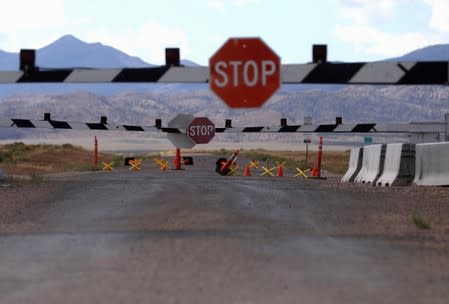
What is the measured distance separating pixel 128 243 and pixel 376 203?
753 centimetres

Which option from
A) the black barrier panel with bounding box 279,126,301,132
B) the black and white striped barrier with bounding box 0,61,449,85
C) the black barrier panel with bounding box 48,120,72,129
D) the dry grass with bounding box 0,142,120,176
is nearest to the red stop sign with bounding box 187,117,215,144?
the dry grass with bounding box 0,142,120,176

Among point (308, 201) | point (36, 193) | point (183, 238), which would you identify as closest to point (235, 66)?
point (183, 238)

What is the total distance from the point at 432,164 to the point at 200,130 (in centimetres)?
1620

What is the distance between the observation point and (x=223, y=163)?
37.3 meters

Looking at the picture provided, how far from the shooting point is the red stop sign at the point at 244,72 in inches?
503

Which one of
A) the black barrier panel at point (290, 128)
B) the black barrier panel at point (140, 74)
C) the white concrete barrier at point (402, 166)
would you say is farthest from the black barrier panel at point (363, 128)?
the black barrier panel at point (140, 74)

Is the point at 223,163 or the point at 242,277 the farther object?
the point at 223,163

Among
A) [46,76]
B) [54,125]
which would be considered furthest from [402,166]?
[54,125]

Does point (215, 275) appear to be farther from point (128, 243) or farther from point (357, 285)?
point (128, 243)

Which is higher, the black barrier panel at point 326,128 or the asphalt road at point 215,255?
the black barrier panel at point 326,128

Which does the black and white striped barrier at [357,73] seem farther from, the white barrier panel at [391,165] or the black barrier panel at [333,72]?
the white barrier panel at [391,165]

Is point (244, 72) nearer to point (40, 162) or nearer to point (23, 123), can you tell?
point (23, 123)

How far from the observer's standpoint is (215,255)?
1012 cm

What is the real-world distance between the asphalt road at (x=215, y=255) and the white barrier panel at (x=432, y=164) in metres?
5.01
